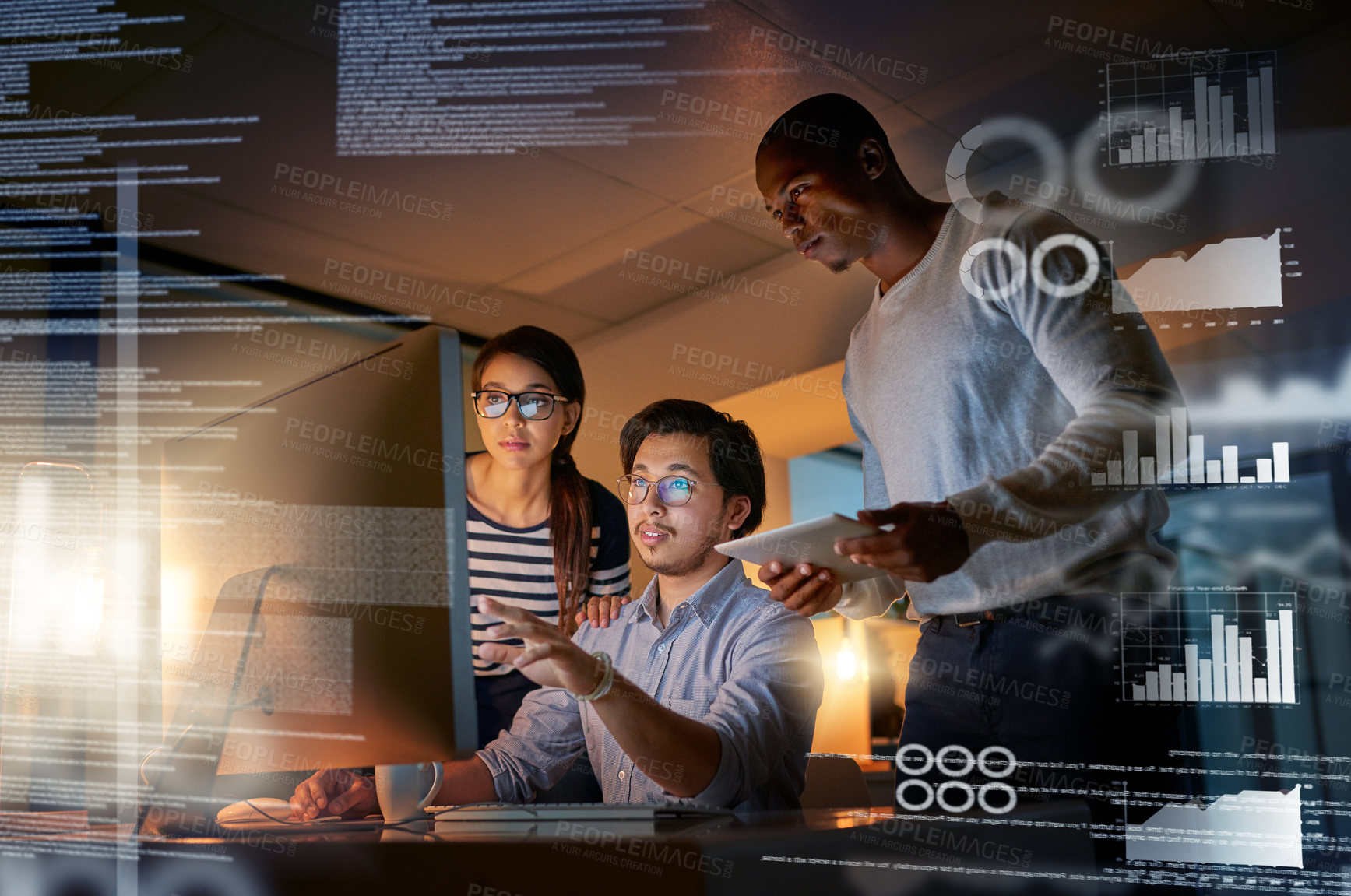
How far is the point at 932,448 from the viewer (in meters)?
1.66

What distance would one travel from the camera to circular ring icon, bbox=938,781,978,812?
154cm

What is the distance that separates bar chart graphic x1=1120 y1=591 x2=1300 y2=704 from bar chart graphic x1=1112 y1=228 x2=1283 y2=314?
0.50 meters

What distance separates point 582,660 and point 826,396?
3.78 feet

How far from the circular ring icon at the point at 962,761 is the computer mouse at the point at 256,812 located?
3.15 feet

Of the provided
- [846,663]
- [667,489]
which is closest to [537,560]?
[667,489]

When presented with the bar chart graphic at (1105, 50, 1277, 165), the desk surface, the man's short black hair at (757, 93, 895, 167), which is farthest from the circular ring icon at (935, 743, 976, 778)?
the bar chart graphic at (1105, 50, 1277, 165)

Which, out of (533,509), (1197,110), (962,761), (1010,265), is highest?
(1197,110)

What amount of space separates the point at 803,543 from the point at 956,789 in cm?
60

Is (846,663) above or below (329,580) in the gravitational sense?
below

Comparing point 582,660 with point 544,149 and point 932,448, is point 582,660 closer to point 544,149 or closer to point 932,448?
point 932,448

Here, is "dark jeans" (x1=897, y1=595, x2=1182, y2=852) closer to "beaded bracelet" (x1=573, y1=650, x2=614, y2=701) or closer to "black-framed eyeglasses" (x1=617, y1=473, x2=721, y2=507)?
"black-framed eyeglasses" (x1=617, y1=473, x2=721, y2=507)

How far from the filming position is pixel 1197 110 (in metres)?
1.85

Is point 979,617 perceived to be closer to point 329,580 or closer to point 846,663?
point 329,580

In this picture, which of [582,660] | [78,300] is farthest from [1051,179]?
[78,300]
